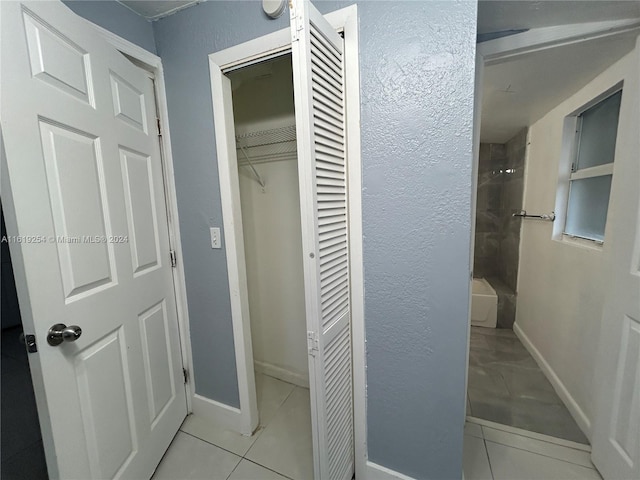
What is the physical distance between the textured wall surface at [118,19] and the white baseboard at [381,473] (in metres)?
2.35

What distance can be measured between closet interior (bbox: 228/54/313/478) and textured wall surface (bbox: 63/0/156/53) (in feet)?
1.48

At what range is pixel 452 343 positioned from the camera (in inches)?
39.3

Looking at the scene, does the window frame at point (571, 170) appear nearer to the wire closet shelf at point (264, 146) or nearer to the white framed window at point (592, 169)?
the white framed window at point (592, 169)

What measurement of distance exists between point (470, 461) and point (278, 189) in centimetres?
188

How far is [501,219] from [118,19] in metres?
3.69

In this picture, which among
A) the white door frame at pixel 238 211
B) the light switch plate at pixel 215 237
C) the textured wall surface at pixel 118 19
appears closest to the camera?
the white door frame at pixel 238 211

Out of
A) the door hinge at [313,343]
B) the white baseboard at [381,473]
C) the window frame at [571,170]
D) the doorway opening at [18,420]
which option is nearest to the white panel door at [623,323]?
the window frame at [571,170]

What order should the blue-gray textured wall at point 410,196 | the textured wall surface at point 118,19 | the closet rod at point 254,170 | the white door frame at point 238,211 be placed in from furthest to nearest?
the closet rod at point 254,170, the textured wall surface at point 118,19, the white door frame at point 238,211, the blue-gray textured wall at point 410,196

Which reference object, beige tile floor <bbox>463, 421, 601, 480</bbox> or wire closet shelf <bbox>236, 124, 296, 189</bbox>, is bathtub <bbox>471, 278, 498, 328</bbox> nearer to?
beige tile floor <bbox>463, 421, 601, 480</bbox>

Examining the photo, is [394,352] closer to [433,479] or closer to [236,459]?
[433,479]

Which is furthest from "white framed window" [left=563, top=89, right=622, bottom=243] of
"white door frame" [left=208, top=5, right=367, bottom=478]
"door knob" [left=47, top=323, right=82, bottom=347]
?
"door knob" [left=47, top=323, right=82, bottom=347]

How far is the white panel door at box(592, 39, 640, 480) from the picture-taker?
41.6 inches

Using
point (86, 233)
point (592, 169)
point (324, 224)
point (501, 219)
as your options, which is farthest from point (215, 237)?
point (501, 219)

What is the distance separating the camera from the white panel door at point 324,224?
30.7 inches
